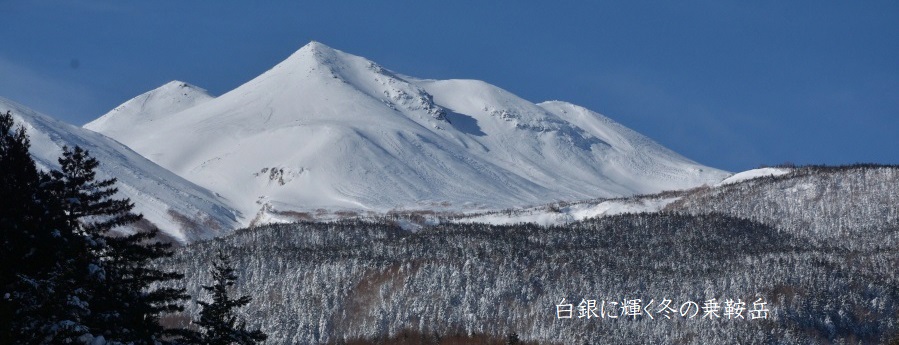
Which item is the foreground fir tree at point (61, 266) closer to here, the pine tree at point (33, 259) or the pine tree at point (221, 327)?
the pine tree at point (33, 259)

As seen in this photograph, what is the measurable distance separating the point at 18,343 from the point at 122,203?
13692mm

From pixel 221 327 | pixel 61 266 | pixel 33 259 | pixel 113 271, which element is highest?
pixel 113 271

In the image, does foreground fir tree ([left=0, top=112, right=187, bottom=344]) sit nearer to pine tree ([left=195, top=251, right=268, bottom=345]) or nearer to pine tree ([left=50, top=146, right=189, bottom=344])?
pine tree ([left=50, top=146, right=189, bottom=344])

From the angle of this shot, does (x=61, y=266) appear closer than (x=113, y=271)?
Yes

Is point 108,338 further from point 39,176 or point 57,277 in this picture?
point 39,176

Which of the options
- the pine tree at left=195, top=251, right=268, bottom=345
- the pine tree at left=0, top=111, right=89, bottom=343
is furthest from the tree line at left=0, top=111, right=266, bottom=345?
the pine tree at left=195, top=251, right=268, bottom=345

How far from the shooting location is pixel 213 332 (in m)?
62.2

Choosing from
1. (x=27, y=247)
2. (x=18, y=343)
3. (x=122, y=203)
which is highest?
(x=122, y=203)

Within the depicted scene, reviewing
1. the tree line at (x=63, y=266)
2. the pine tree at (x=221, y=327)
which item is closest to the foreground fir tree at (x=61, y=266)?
the tree line at (x=63, y=266)

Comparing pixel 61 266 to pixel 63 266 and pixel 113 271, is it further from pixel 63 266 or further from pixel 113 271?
pixel 113 271

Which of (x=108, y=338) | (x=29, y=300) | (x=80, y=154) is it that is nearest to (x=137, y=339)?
(x=108, y=338)

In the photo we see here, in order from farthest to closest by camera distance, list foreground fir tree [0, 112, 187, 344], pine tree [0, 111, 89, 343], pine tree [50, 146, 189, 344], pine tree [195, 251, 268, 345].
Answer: pine tree [195, 251, 268, 345], pine tree [50, 146, 189, 344], foreground fir tree [0, 112, 187, 344], pine tree [0, 111, 89, 343]

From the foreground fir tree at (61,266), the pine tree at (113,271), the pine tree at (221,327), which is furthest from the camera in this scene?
the pine tree at (221,327)

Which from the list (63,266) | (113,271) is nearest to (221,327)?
(113,271)
